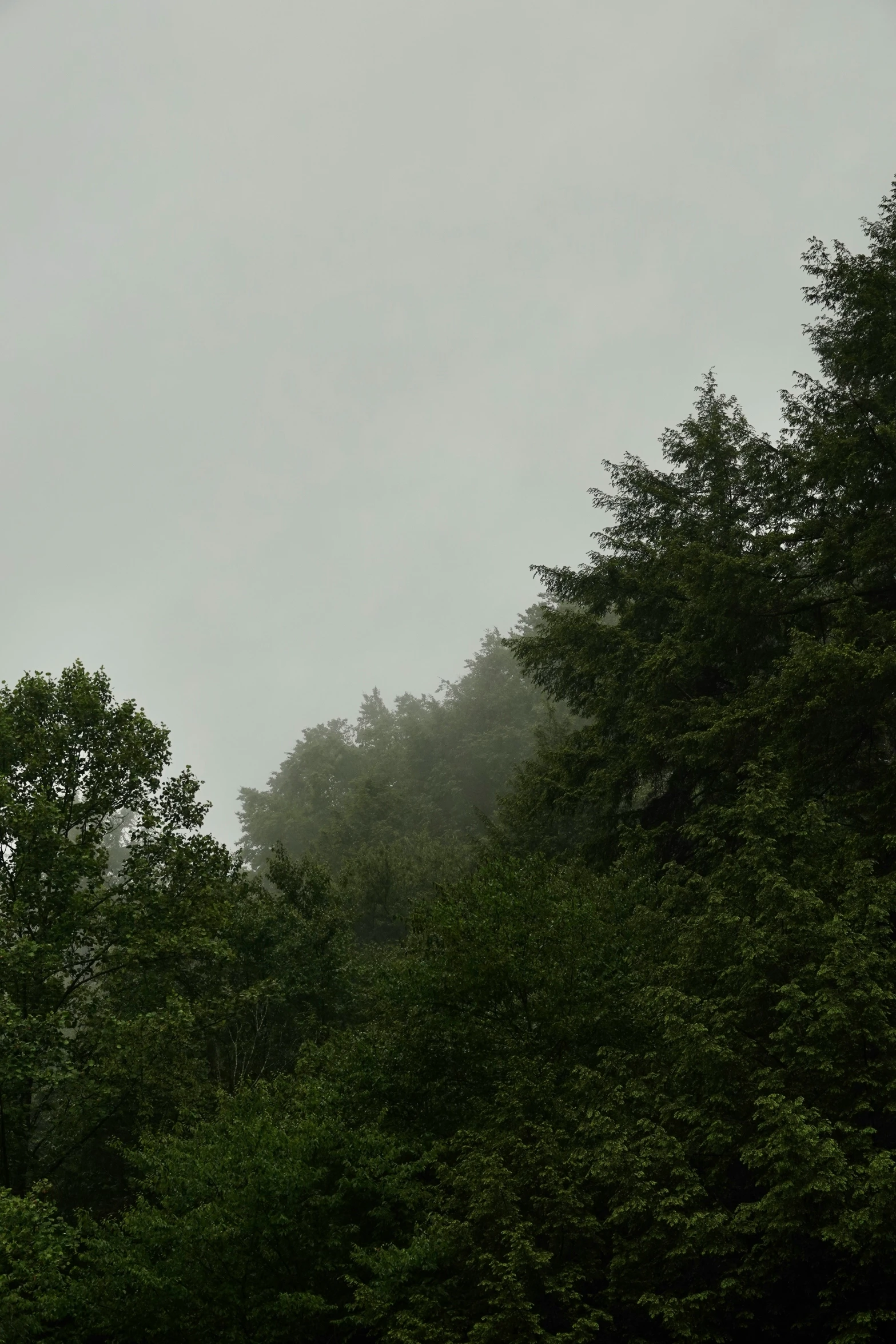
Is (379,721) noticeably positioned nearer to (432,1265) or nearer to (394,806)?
(394,806)

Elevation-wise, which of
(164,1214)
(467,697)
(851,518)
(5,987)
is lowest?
(164,1214)

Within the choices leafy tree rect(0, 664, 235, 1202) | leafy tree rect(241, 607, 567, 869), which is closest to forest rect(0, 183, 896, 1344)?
leafy tree rect(0, 664, 235, 1202)

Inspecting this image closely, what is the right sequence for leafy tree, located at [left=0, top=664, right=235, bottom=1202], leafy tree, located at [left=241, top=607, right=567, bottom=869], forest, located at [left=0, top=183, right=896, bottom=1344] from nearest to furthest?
forest, located at [left=0, top=183, right=896, bottom=1344], leafy tree, located at [left=0, top=664, right=235, bottom=1202], leafy tree, located at [left=241, top=607, right=567, bottom=869]

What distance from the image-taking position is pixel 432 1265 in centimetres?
973

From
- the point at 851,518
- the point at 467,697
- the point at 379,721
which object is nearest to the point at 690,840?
the point at 851,518

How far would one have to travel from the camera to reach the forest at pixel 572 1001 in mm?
9008

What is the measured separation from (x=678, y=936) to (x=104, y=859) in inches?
459

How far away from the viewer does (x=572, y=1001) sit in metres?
12.7

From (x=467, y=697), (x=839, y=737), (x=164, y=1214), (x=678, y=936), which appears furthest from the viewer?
(x=467, y=697)

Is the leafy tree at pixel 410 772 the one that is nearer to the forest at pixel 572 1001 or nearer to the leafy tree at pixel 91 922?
the forest at pixel 572 1001

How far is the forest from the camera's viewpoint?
29.6 feet

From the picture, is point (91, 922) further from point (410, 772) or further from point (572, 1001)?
point (410, 772)

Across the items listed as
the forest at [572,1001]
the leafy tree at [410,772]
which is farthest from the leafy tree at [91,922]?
the leafy tree at [410,772]

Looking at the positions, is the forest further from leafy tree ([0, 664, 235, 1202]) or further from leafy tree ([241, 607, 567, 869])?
leafy tree ([241, 607, 567, 869])
